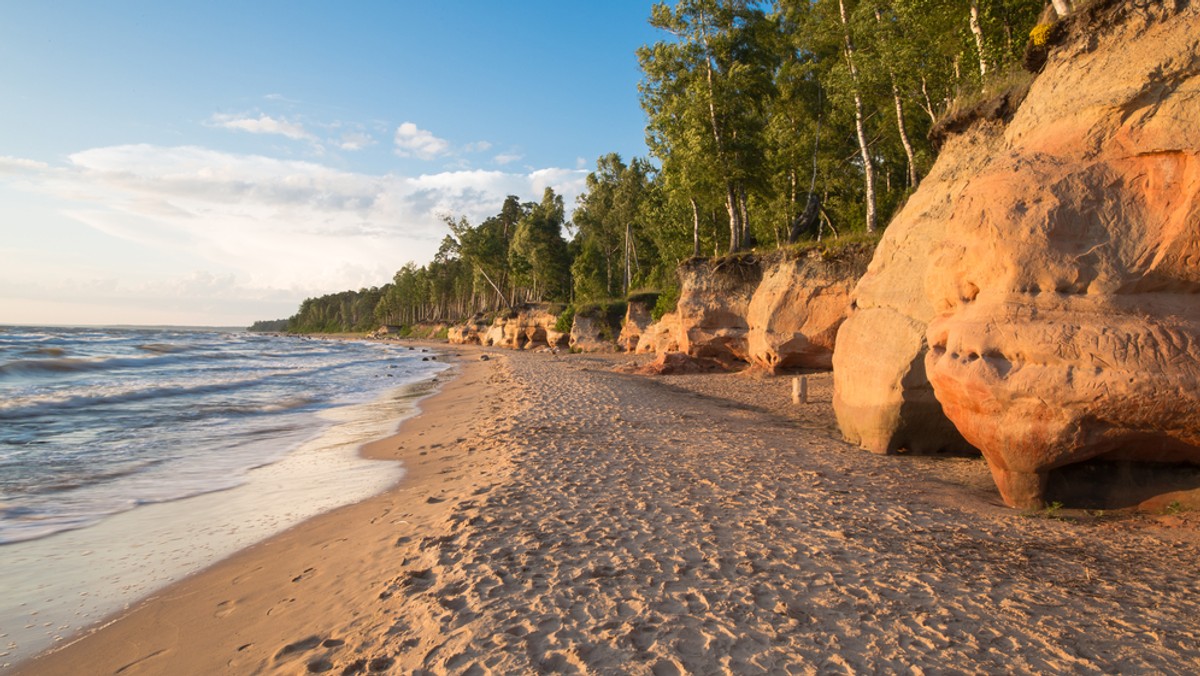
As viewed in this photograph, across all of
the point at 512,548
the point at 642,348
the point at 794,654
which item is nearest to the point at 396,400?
the point at 512,548

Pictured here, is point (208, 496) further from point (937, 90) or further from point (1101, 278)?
point (937, 90)

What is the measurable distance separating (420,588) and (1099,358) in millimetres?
6538

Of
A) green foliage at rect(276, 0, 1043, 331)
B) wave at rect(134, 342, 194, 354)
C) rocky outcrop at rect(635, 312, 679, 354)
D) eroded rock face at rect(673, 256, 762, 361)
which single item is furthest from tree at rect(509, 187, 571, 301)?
eroded rock face at rect(673, 256, 762, 361)

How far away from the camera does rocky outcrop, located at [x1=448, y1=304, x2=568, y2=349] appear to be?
167ft

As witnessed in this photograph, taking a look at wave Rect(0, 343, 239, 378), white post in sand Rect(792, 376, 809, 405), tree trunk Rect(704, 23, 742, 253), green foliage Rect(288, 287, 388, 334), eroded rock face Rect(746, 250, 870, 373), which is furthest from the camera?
green foliage Rect(288, 287, 388, 334)

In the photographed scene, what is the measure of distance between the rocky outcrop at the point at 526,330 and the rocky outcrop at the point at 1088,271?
4265cm

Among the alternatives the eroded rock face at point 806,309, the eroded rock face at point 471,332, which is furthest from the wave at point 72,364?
the eroded rock face at point 471,332

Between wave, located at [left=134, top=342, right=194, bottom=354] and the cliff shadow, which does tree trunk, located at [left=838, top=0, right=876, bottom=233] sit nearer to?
the cliff shadow

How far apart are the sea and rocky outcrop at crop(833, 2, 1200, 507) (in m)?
7.70

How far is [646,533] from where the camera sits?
17.9ft

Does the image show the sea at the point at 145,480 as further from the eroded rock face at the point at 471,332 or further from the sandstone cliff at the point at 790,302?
the eroded rock face at the point at 471,332

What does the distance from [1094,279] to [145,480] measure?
12600 millimetres

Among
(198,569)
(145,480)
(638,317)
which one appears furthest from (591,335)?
(198,569)

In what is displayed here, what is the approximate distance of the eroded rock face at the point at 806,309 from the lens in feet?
61.2
